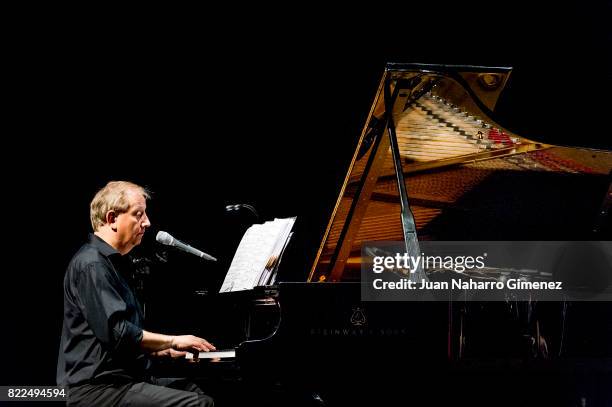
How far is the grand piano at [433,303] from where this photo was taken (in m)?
2.18

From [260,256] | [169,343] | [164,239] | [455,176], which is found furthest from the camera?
[455,176]

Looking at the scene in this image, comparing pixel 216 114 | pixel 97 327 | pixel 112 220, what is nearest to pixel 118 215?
pixel 112 220

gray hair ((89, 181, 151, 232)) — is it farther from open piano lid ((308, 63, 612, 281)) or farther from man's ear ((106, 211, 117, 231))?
open piano lid ((308, 63, 612, 281))

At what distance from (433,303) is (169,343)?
3.58 ft

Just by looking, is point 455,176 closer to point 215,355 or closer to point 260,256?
point 260,256

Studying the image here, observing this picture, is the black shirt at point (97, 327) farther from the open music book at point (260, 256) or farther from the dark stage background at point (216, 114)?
the dark stage background at point (216, 114)

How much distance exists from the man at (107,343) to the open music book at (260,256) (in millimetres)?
359

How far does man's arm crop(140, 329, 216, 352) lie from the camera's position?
7.30 ft

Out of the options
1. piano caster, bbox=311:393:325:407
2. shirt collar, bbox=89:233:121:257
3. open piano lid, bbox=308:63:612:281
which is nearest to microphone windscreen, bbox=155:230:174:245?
shirt collar, bbox=89:233:121:257

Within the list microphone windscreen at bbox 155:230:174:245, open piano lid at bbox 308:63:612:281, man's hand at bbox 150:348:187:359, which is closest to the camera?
man's hand at bbox 150:348:187:359

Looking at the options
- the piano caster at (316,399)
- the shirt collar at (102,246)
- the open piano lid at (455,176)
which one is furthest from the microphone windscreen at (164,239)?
the piano caster at (316,399)

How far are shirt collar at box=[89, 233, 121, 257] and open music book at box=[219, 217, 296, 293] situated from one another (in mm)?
560

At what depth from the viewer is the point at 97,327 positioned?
6.96 feet

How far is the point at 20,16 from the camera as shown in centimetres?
372
